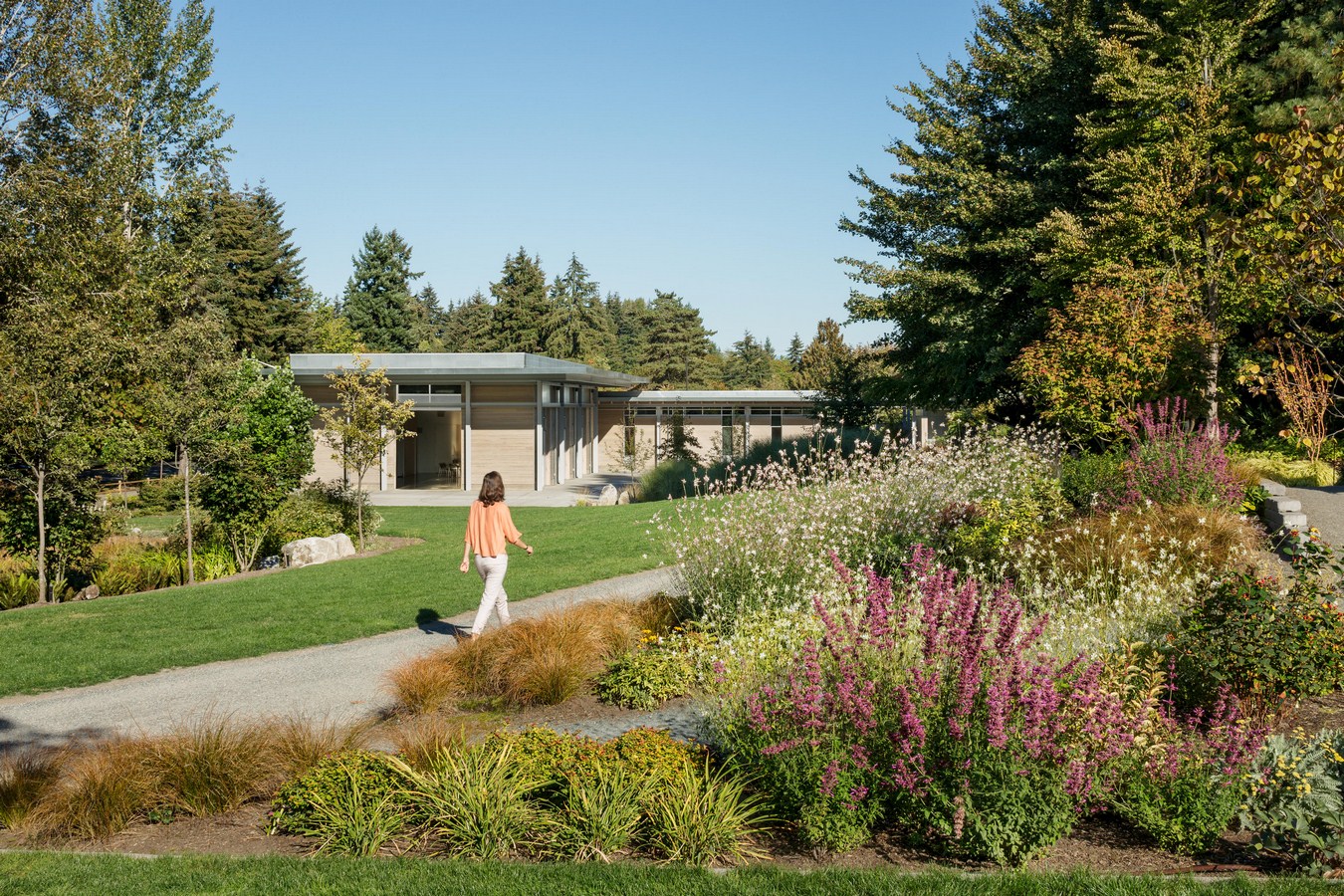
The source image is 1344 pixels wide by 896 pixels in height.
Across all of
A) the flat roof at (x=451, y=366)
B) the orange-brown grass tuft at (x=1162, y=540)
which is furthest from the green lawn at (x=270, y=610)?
the flat roof at (x=451, y=366)

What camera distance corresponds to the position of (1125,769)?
15.6 ft

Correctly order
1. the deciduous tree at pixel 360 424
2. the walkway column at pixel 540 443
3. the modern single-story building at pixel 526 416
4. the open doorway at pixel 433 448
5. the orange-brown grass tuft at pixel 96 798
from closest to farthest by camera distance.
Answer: the orange-brown grass tuft at pixel 96 798, the deciduous tree at pixel 360 424, the modern single-story building at pixel 526 416, the walkway column at pixel 540 443, the open doorway at pixel 433 448

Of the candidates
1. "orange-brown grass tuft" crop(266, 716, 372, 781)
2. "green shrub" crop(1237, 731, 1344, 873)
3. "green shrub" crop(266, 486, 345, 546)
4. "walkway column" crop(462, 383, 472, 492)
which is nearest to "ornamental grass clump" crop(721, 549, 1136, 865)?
"green shrub" crop(1237, 731, 1344, 873)

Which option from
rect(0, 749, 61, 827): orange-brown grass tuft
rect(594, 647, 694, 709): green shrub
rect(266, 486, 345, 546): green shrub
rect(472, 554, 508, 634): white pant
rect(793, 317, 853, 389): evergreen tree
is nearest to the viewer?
rect(0, 749, 61, 827): orange-brown grass tuft

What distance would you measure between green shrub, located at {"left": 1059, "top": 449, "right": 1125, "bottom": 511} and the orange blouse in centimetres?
675

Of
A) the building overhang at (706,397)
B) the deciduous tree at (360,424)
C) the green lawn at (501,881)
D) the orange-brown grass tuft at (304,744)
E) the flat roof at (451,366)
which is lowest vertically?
the green lawn at (501,881)

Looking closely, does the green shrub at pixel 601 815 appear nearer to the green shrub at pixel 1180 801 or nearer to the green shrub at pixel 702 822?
the green shrub at pixel 702 822

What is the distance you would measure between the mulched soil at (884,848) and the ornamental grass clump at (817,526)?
2.69 metres

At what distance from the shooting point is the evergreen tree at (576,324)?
209ft

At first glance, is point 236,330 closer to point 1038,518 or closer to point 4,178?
point 4,178

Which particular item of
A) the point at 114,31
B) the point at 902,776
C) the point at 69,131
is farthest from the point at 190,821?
the point at 114,31

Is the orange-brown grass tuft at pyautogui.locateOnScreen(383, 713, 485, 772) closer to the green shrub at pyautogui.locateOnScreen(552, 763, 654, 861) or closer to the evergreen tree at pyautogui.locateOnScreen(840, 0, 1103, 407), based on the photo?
the green shrub at pyautogui.locateOnScreen(552, 763, 654, 861)

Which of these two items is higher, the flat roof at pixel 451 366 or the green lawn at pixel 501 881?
the flat roof at pixel 451 366

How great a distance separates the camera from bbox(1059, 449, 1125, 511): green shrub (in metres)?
11.4
